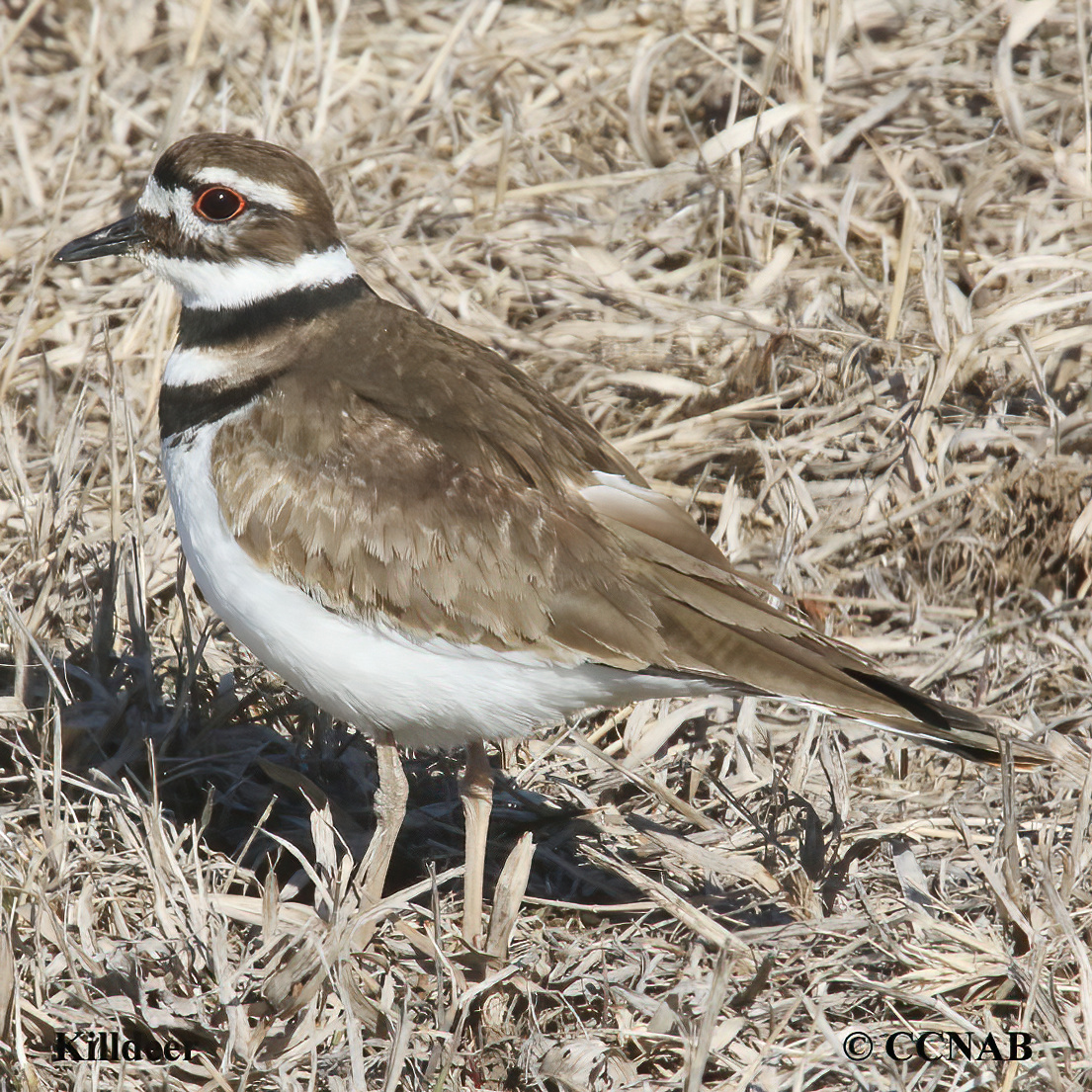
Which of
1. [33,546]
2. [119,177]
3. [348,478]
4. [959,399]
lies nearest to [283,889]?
[348,478]

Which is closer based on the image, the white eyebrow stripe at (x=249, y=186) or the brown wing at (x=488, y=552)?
the brown wing at (x=488, y=552)

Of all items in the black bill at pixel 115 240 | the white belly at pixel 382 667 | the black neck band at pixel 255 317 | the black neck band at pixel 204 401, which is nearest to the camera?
the white belly at pixel 382 667

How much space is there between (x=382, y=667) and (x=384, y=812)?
488mm

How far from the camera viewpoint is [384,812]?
3635 mm

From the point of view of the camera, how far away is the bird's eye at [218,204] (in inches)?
143

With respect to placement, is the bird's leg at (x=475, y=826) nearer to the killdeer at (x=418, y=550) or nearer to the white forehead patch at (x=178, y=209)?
the killdeer at (x=418, y=550)

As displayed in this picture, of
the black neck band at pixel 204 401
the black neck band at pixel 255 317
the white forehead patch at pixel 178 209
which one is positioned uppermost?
the white forehead patch at pixel 178 209

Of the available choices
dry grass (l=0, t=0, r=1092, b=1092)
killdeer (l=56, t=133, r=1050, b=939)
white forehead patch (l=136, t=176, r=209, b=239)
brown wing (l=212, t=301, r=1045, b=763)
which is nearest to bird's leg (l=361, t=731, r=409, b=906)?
killdeer (l=56, t=133, r=1050, b=939)

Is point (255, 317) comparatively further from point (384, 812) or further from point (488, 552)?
point (384, 812)

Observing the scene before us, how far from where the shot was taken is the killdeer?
130 inches

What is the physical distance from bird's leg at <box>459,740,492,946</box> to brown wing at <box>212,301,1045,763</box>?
1.70ft

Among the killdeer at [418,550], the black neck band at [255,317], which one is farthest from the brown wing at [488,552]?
the black neck band at [255,317]

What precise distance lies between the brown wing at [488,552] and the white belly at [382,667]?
5 cm

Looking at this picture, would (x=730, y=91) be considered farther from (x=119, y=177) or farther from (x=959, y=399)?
(x=119, y=177)
